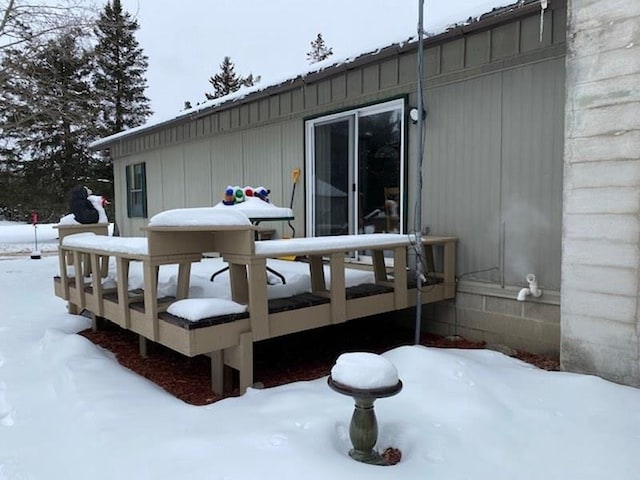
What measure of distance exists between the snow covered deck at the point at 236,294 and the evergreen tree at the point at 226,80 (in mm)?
27731

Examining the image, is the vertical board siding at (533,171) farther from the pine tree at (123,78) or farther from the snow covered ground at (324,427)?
the pine tree at (123,78)

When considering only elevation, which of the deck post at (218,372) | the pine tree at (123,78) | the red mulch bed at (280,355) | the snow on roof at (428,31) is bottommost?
Result: the red mulch bed at (280,355)

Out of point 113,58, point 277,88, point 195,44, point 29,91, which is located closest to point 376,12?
point 195,44

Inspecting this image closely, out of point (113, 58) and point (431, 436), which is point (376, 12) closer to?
point (113, 58)

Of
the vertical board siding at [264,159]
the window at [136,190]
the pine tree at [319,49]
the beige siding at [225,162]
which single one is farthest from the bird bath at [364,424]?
the pine tree at [319,49]

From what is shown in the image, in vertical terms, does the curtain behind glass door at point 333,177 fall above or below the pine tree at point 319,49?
below

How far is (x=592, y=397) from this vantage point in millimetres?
2578

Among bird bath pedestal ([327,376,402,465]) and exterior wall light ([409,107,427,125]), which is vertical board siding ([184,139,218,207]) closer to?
exterior wall light ([409,107,427,125])

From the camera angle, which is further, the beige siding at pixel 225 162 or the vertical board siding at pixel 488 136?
the beige siding at pixel 225 162

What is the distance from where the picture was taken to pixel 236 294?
324 centimetres

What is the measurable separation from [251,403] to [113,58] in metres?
24.7

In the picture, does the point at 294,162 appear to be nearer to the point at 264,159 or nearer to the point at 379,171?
the point at 264,159

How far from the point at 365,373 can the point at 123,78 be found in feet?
81.1

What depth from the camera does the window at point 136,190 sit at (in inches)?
372
